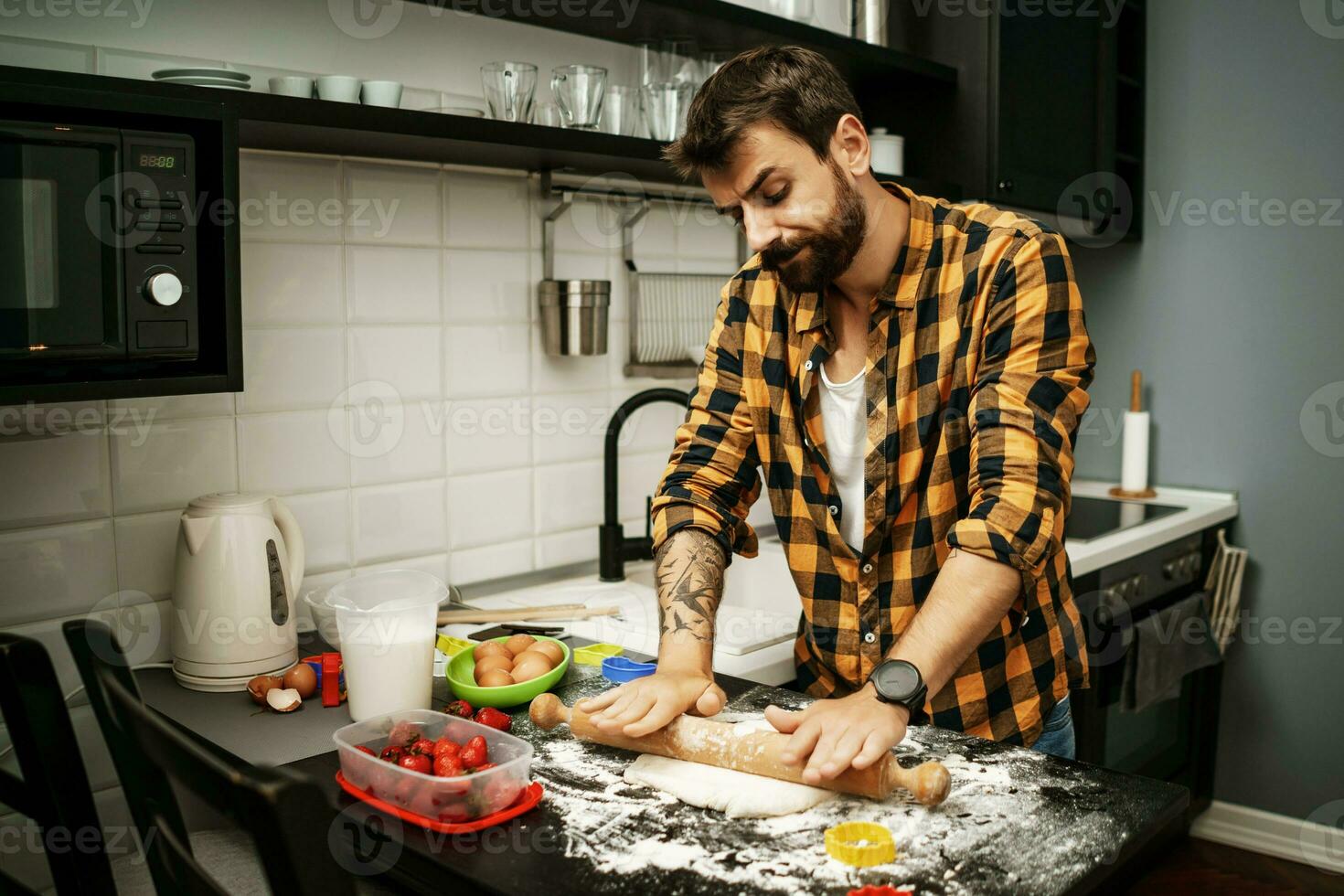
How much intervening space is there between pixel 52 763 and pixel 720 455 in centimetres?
90

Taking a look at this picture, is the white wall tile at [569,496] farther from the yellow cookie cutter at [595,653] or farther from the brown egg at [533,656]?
the brown egg at [533,656]

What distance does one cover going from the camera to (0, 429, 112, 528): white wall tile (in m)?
1.42

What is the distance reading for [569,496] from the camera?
6.99ft

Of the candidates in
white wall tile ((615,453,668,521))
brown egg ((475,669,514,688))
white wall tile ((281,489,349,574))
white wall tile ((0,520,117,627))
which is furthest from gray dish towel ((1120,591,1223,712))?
white wall tile ((0,520,117,627))

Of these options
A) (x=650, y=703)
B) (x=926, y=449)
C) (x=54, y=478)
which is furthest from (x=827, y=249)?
(x=54, y=478)

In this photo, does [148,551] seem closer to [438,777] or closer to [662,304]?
[438,777]

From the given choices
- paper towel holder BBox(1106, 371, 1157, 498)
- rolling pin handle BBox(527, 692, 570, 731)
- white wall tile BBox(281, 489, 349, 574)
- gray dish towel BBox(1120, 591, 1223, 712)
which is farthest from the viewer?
paper towel holder BBox(1106, 371, 1157, 498)

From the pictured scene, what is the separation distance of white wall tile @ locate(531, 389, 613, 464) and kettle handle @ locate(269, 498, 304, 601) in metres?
0.58

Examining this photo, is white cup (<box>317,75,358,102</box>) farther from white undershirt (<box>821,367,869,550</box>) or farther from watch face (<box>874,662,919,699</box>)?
watch face (<box>874,662,919,699</box>)

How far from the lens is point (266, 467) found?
167cm

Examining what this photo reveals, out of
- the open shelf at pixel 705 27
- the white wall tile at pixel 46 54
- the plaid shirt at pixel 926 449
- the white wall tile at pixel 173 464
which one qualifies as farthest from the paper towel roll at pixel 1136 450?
the white wall tile at pixel 46 54

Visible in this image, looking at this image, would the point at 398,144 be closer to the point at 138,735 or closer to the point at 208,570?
the point at 208,570

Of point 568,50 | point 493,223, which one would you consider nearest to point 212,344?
point 493,223

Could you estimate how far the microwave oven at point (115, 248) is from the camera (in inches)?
44.6
